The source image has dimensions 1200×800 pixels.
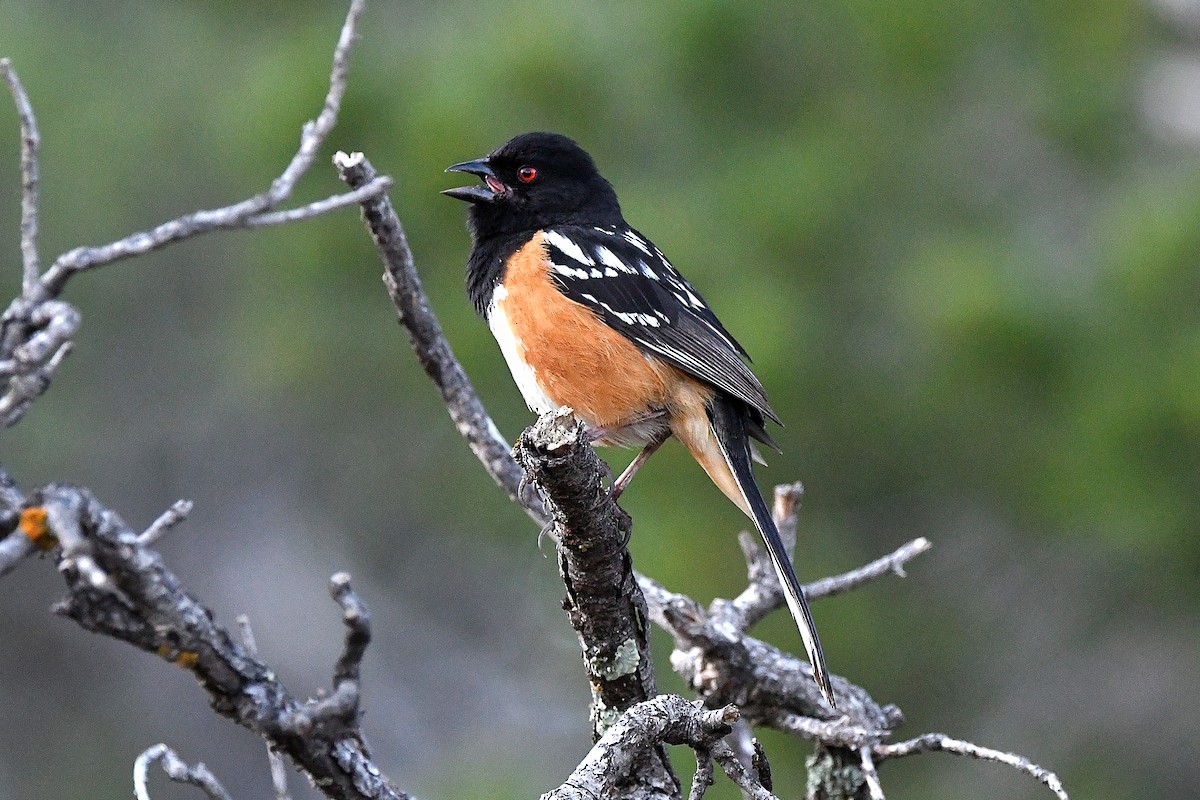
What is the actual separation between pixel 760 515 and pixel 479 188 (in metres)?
1.27

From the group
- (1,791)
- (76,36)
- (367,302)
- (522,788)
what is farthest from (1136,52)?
(1,791)

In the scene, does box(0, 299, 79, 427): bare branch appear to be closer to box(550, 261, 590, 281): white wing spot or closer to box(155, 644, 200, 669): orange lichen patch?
box(155, 644, 200, 669): orange lichen patch

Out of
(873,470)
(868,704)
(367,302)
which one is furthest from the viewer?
(367,302)

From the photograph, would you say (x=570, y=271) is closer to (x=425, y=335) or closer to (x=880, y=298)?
(x=425, y=335)

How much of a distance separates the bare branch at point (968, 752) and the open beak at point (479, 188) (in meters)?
1.88

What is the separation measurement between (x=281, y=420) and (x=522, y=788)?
350 cm

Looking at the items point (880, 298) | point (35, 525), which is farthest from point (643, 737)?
point (880, 298)

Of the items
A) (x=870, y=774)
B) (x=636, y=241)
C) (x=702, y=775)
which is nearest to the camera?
(x=702, y=775)

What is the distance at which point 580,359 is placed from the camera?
328 centimetres

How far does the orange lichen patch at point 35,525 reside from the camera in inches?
49.2

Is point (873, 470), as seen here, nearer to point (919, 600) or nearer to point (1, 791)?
point (919, 600)

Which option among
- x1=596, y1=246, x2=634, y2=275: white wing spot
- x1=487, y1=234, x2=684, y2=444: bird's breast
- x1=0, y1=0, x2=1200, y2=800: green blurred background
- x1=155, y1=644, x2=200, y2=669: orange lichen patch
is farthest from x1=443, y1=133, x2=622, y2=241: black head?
x1=155, y1=644, x2=200, y2=669: orange lichen patch

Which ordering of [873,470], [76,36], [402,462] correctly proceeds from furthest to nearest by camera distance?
[76,36]
[402,462]
[873,470]

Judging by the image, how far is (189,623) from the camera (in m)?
1.42
